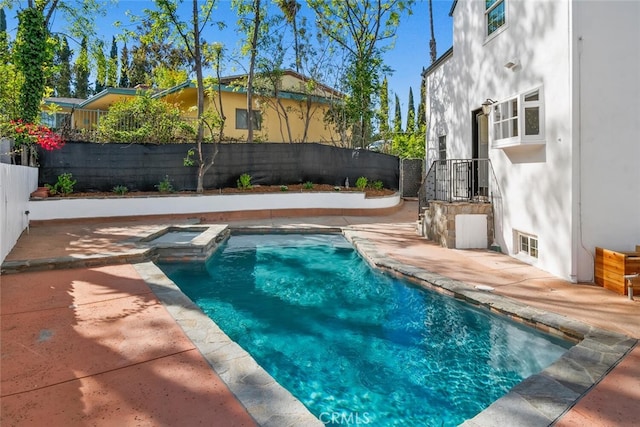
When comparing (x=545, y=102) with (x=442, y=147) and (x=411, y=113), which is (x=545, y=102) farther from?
(x=411, y=113)

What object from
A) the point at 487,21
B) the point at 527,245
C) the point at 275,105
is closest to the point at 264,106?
the point at 275,105

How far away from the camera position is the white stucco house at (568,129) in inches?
194

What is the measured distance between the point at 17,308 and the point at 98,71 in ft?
41.7

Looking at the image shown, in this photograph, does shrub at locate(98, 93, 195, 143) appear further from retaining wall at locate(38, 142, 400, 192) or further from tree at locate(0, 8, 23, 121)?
tree at locate(0, 8, 23, 121)

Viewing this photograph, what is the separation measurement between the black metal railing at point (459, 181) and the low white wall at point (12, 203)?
7.99 m

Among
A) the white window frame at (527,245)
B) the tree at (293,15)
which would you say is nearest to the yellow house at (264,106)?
the tree at (293,15)

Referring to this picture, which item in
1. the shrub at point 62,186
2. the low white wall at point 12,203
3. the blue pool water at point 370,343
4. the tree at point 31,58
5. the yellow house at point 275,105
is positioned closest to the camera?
the blue pool water at point 370,343

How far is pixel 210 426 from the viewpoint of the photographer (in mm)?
2053

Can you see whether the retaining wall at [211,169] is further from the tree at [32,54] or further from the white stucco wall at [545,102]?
the white stucco wall at [545,102]

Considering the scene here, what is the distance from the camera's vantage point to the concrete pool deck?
7.27 feet

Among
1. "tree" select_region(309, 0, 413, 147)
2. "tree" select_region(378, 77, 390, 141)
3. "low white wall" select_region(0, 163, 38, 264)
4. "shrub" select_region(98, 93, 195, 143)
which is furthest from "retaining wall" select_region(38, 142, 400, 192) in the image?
"tree" select_region(378, 77, 390, 141)

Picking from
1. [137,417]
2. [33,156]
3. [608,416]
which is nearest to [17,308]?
[137,417]

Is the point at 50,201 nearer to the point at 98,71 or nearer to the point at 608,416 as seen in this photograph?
the point at 98,71

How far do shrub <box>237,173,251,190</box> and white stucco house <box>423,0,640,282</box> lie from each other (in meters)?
8.16
